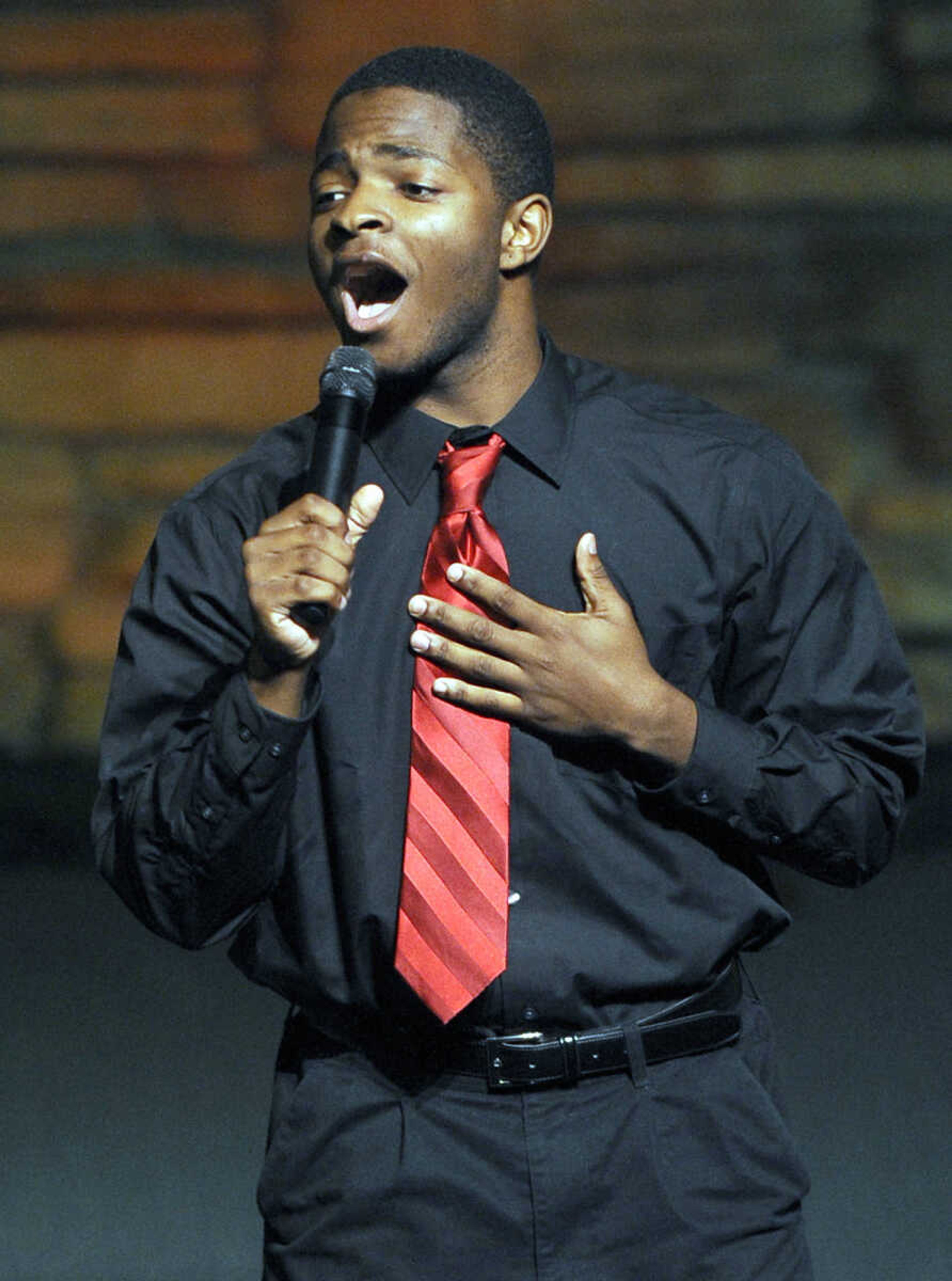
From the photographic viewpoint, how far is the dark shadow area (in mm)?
2770

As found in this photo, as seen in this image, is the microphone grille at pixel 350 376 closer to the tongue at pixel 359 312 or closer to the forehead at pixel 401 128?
the tongue at pixel 359 312

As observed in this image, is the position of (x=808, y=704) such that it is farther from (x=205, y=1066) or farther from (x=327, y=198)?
(x=205, y=1066)

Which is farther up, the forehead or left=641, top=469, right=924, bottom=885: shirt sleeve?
the forehead

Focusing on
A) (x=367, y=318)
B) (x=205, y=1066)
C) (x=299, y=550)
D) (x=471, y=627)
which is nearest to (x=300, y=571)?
(x=299, y=550)

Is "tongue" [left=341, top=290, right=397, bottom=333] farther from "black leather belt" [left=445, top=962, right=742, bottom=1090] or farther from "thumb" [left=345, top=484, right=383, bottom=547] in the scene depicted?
"black leather belt" [left=445, top=962, right=742, bottom=1090]

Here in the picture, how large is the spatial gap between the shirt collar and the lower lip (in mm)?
113

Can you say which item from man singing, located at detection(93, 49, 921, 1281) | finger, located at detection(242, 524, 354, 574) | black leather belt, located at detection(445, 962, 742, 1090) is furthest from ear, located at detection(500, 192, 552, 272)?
black leather belt, located at detection(445, 962, 742, 1090)

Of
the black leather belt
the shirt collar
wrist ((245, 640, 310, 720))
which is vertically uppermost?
the shirt collar

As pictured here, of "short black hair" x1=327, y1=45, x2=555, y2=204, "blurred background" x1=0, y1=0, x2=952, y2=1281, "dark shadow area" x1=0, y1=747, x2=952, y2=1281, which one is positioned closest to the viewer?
"short black hair" x1=327, y1=45, x2=555, y2=204

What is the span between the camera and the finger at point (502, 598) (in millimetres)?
1515

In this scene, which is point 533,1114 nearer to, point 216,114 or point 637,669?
point 637,669

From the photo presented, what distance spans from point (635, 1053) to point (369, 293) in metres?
0.63

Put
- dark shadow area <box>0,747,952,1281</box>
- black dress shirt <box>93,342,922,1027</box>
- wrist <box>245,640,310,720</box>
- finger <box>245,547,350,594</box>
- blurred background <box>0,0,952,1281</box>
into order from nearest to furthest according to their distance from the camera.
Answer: finger <box>245,547,350,594</box> → wrist <box>245,640,310,720</box> → black dress shirt <box>93,342,922,1027</box> → dark shadow area <box>0,747,952,1281</box> → blurred background <box>0,0,952,1281</box>

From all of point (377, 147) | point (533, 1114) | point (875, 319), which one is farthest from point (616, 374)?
point (875, 319)
